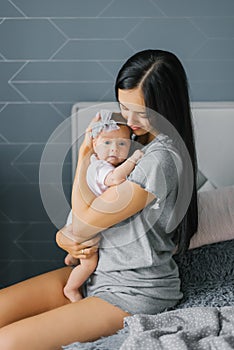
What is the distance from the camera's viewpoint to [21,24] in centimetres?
272

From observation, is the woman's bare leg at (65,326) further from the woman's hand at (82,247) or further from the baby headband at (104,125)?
the baby headband at (104,125)

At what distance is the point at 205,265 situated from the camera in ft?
7.25

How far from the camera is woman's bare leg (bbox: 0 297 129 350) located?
1763mm

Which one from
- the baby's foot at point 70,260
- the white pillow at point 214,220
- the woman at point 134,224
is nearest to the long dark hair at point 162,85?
the woman at point 134,224

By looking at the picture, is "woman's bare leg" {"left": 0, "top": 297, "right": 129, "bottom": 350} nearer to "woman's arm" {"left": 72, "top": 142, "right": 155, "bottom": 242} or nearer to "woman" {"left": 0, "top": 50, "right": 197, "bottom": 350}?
"woman" {"left": 0, "top": 50, "right": 197, "bottom": 350}

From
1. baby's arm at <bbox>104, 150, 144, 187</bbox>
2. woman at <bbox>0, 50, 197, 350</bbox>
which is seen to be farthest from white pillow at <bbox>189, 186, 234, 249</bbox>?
baby's arm at <bbox>104, 150, 144, 187</bbox>

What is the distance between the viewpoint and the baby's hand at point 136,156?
74.8 inches

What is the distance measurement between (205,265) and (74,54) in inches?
40.0

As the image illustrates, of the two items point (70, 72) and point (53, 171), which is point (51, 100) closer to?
point (70, 72)

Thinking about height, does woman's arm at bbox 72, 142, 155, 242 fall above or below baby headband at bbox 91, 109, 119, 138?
below

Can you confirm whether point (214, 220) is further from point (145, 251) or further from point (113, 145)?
point (113, 145)

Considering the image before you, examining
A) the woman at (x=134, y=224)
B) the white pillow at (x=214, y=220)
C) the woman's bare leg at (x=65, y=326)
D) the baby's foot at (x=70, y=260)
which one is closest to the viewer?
the woman's bare leg at (x=65, y=326)

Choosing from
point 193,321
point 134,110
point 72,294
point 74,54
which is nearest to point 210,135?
point 74,54

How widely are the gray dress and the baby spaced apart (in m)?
0.03
